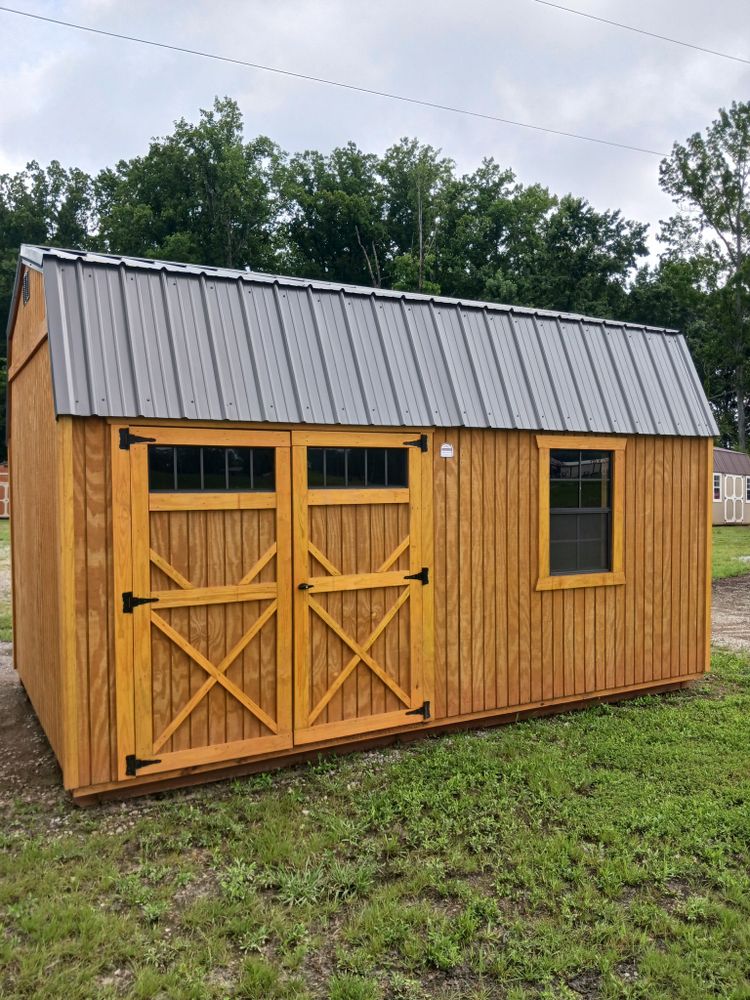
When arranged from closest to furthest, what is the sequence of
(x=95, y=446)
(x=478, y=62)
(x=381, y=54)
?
(x=95, y=446) < (x=381, y=54) < (x=478, y=62)

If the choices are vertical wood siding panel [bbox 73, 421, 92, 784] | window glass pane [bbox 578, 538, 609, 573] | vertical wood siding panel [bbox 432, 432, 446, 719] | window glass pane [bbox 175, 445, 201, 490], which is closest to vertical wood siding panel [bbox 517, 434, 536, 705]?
window glass pane [bbox 578, 538, 609, 573]

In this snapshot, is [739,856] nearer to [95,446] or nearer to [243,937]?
[243,937]

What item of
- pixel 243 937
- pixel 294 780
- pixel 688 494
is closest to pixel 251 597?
pixel 294 780

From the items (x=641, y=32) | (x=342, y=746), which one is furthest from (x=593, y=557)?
(x=641, y=32)

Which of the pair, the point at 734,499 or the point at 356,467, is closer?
the point at 356,467

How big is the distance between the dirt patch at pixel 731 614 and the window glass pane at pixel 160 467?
657 cm

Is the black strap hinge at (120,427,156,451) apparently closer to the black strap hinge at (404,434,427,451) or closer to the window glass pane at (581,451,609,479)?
the black strap hinge at (404,434,427,451)

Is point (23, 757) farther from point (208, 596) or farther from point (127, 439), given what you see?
point (127, 439)

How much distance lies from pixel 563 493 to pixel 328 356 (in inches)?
88.9

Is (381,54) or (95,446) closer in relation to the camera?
(95,446)

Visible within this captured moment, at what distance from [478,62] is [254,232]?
50.2 ft

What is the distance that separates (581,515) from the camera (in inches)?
229

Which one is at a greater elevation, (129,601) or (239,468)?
(239,468)

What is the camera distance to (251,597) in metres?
4.42
